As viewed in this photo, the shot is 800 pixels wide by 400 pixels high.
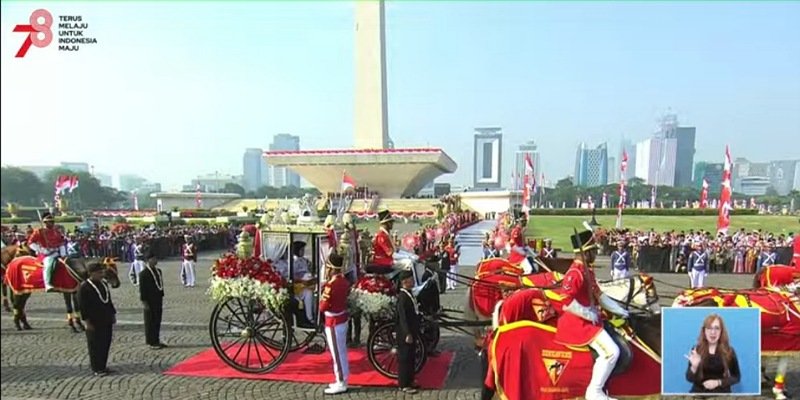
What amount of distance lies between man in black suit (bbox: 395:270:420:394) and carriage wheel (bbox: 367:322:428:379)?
24 centimetres

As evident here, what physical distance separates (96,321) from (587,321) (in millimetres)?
6133

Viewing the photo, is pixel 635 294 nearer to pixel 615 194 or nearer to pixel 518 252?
pixel 518 252

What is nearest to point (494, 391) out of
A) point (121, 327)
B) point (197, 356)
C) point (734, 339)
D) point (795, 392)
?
point (734, 339)

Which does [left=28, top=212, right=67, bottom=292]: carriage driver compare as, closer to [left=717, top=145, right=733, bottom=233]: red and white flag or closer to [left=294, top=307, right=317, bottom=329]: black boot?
[left=294, top=307, right=317, bottom=329]: black boot

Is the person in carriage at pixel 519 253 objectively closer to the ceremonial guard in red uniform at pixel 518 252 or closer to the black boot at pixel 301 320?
the ceremonial guard in red uniform at pixel 518 252

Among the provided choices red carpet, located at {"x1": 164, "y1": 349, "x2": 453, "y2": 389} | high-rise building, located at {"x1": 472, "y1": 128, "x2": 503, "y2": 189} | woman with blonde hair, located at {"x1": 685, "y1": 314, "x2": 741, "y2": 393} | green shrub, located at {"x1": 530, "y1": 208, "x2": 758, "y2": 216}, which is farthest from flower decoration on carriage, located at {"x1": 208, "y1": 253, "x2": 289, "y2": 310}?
high-rise building, located at {"x1": 472, "y1": 128, "x2": 503, "y2": 189}

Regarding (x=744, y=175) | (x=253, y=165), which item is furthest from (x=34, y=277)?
(x=253, y=165)

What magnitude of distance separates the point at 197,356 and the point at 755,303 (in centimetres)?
726

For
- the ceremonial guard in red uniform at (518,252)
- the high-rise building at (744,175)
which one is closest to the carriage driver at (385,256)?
the ceremonial guard in red uniform at (518,252)

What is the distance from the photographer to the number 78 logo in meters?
2.65

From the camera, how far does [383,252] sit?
7113mm

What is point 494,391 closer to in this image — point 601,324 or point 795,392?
point 601,324

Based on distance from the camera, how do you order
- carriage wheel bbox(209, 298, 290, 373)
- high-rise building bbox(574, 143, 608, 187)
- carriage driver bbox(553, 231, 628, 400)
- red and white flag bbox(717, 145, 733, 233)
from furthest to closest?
high-rise building bbox(574, 143, 608, 187) → red and white flag bbox(717, 145, 733, 233) → carriage wheel bbox(209, 298, 290, 373) → carriage driver bbox(553, 231, 628, 400)

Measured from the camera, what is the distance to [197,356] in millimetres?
7629
